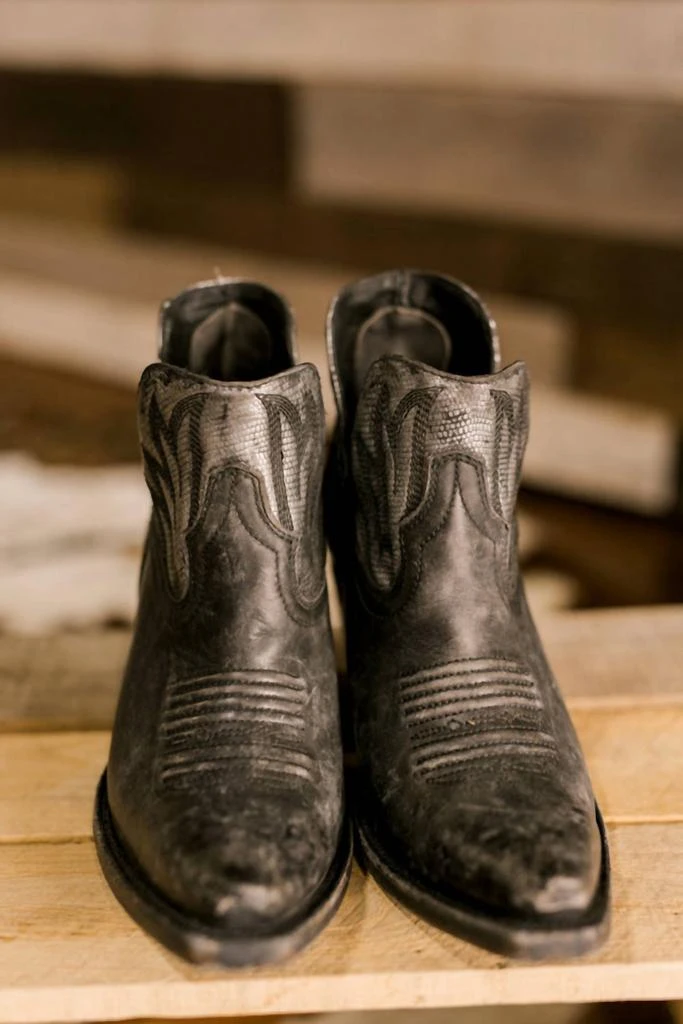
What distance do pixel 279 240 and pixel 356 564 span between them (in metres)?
2.12

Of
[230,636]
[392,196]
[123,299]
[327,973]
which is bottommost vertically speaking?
[123,299]

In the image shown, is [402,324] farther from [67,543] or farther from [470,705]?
[67,543]

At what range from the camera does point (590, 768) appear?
85 cm

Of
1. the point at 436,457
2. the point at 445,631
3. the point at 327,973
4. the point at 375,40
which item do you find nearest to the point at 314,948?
the point at 327,973

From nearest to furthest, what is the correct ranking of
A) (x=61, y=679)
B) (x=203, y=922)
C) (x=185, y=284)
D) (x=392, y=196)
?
(x=203, y=922) → (x=61, y=679) → (x=392, y=196) → (x=185, y=284)

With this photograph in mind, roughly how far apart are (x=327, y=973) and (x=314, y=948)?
2 centimetres

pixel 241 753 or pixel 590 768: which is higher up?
pixel 241 753

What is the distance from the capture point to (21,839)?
0.77 metres

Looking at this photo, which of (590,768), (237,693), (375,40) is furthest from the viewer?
(375,40)

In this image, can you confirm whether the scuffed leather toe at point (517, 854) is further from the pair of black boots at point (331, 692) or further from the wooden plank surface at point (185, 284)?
the wooden plank surface at point (185, 284)

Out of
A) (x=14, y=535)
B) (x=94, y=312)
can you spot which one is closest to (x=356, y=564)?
(x=14, y=535)

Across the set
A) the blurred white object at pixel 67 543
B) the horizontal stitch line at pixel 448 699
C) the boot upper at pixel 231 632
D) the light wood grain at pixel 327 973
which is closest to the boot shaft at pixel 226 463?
the boot upper at pixel 231 632

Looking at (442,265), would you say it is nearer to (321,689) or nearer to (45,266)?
(45,266)

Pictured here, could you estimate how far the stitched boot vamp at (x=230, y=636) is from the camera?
684mm
